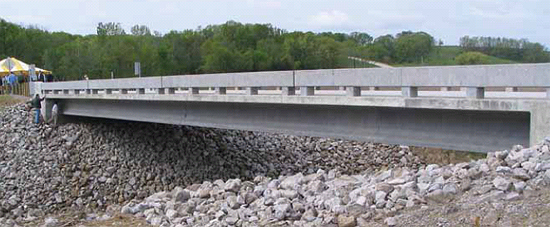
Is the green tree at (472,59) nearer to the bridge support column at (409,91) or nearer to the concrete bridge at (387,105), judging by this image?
the concrete bridge at (387,105)

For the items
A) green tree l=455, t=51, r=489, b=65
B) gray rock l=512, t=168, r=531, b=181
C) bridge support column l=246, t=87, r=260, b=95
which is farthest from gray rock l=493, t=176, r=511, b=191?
green tree l=455, t=51, r=489, b=65

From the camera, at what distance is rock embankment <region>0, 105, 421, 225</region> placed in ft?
70.4

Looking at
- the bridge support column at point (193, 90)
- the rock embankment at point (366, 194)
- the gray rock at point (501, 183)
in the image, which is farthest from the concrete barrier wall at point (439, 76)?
the bridge support column at point (193, 90)

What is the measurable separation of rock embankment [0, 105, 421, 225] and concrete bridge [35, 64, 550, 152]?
9.80 ft

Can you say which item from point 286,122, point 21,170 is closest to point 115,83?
point 21,170

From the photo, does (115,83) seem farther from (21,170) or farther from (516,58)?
(516,58)

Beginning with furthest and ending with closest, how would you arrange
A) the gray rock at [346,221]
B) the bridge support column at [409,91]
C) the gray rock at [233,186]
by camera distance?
1. the gray rock at [233,186]
2. the bridge support column at [409,91]
3. the gray rock at [346,221]

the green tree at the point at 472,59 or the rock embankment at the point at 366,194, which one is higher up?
the green tree at the point at 472,59

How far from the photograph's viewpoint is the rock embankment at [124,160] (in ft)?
70.4

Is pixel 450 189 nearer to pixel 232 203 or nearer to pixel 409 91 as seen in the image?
→ pixel 409 91

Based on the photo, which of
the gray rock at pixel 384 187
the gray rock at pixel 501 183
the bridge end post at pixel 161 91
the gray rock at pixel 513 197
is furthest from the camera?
the bridge end post at pixel 161 91

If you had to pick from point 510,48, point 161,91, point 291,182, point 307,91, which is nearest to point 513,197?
point 291,182

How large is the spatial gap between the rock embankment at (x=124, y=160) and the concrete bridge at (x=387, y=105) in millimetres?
2988

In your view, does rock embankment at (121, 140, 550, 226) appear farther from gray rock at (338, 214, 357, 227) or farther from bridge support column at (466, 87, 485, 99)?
bridge support column at (466, 87, 485, 99)
